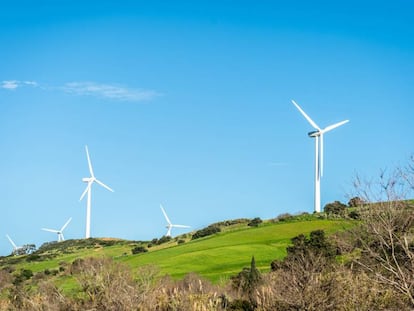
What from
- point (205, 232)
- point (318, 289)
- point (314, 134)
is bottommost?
point (318, 289)

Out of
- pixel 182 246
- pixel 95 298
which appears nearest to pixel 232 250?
pixel 182 246

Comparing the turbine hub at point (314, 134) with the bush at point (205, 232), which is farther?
the bush at point (205, 232)

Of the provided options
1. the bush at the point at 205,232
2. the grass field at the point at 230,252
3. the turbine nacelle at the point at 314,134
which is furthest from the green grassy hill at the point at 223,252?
the turbine nacelle at the point at 314,134

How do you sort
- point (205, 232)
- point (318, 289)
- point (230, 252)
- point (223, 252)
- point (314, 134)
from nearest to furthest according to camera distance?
point (318, 289) → point (230, 252) → point (223, 252) → point (314, 134) → point (205, 232)

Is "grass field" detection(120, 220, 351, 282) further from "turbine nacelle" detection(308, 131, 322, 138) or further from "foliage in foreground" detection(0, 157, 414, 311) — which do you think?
"foliage in foreground" detection(0, 157, 414, 311)

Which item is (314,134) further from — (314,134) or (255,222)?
(255,222)

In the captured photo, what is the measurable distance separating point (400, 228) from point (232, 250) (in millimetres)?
64175

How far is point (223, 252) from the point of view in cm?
9662

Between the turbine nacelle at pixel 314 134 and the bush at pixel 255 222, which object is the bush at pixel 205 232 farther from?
the turbine nacelle at pixel 314 134

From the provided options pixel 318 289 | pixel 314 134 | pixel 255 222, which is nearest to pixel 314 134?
pixel 314 134

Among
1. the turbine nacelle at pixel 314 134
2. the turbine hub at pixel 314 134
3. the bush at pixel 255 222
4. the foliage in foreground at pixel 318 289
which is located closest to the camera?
the foliage in foreground at pixel 318 289

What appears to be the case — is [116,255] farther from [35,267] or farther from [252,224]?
[252,224]

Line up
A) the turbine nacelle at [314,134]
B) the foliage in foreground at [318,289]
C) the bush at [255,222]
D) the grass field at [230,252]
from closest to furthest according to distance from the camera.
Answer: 1. the foliage in foreground at [318,289]
2. the grass field at [230,252]
3. the turbine nacelle at [314,134]
4. the bush at [255,222]

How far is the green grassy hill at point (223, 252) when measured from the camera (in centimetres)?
8731
